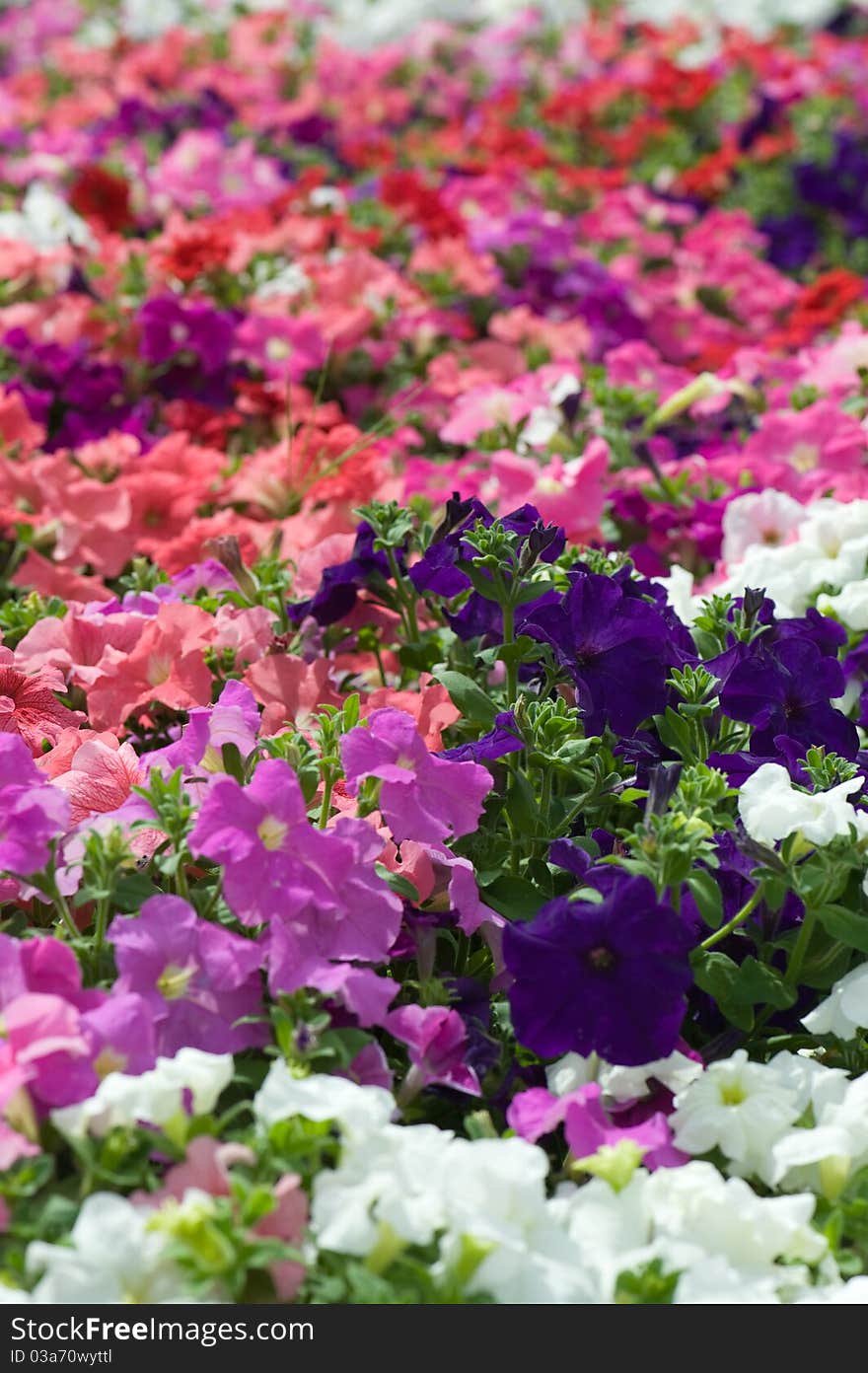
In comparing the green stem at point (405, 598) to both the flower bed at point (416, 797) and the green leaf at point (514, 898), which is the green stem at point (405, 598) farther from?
the green leaf at point (514, 898)

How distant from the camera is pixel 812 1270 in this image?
1344 millimetres

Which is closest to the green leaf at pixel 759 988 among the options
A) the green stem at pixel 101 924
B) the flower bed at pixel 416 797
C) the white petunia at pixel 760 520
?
the flower bed at pixel 416 797

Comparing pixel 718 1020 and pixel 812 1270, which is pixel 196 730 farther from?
pixel 812 1270

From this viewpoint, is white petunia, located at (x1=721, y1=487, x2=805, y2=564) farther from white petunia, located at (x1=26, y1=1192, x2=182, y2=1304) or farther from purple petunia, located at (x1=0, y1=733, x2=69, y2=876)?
white petunia, located at (x1=26, y1=1192, x2=182, y2=1304)

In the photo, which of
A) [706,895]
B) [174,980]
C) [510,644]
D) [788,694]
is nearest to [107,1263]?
[174,980]

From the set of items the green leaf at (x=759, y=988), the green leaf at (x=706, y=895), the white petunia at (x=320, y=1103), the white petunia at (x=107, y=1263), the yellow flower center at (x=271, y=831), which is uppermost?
the yellow flower center at (x=271, y=831)

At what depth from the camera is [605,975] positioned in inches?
56.6

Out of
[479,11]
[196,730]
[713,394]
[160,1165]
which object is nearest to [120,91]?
[479,11]

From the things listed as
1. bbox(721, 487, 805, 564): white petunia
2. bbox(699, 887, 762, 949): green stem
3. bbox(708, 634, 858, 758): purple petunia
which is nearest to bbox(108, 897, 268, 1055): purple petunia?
bbox(699, 887, 762, 949): green stem

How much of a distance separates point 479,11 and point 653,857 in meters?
5.98

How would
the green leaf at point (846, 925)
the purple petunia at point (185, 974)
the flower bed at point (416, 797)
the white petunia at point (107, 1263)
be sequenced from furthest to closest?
the green leaf at point (846, 925)
the purple petunia at point (185, 974)
the flower bed at point (416, 797)
the white petunia at point (107, 1263)

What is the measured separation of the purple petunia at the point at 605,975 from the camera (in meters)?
1.42

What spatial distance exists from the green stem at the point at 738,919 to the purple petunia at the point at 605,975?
0.10 metres

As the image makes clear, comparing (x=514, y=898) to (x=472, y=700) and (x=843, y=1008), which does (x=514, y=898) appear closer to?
(x=472, y=700)
